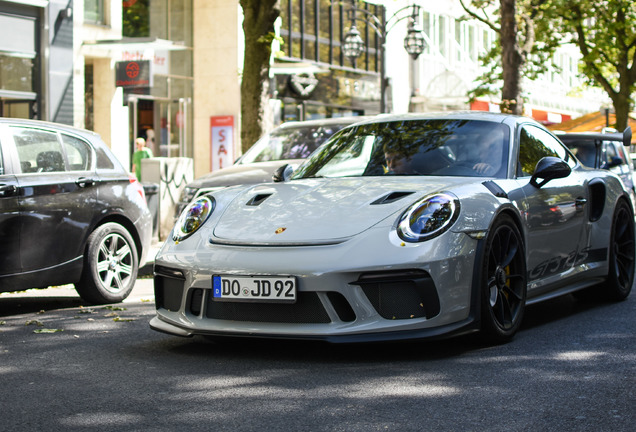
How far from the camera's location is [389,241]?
5570 millimetres

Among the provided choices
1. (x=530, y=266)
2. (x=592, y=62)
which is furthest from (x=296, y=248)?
(x=592, y=62)

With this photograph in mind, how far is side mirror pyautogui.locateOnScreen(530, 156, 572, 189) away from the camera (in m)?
6.65

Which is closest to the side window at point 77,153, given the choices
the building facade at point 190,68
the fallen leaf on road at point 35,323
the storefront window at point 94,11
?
the fallen leaf on road at point 35,323

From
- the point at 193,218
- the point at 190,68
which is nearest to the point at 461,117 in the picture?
the point at 193,218

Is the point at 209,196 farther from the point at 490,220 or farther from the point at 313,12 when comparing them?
the point at 313,12

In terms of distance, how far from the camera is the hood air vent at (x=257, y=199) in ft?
20.8

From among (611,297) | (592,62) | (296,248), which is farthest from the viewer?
(592,62)

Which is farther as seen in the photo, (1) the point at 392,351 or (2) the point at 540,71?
(2) the point at 540,71

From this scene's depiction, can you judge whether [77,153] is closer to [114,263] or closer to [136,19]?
[114,263]

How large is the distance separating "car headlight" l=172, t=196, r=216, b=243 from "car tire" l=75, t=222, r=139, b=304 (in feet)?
7.18

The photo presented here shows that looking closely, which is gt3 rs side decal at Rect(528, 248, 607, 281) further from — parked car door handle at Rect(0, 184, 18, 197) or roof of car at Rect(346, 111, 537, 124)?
parked car door handle at Rect(0, 184, 18, 197)

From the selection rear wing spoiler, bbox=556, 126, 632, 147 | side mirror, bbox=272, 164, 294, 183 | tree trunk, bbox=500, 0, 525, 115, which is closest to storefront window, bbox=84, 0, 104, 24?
tree trunk, bbox=500, 0, 525, 115

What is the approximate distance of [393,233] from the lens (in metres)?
5.62

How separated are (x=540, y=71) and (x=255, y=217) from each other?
3004cm
